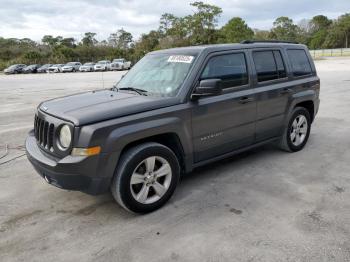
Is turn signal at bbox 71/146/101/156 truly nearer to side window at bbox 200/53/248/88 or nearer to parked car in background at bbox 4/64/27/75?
side window at bbox 200/53/248/88

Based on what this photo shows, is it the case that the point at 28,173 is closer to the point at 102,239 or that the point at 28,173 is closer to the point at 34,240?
the point at 34,240

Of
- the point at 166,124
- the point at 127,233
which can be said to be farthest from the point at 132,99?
the point at 127,233

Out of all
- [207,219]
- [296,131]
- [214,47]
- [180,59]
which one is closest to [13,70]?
[296,131]

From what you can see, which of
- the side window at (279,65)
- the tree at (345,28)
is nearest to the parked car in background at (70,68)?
the side window at (279,65)

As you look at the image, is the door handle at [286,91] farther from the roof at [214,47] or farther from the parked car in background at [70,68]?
the parked car in background at [70,68]

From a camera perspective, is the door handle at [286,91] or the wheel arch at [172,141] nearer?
the wheel arch at [172,141]

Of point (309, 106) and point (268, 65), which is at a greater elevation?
point (268, 65)

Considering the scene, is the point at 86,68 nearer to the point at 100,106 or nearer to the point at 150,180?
the point at 100,106

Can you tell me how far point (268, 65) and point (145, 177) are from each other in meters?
2.59

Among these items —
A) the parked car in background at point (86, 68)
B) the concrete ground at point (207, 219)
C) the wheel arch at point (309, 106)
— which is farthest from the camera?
the parked car in background at point (86, 68)

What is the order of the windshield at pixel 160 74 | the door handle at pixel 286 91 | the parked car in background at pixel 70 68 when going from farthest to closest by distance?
the parked car in background at pixel 70 68 → the door handle at pixel 286 91 → the windshield at pixel 160 74

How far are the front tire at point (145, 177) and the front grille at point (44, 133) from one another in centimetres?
80

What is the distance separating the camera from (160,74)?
4.45 metres

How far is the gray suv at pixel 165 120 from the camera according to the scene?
Result: 11.2 feet
